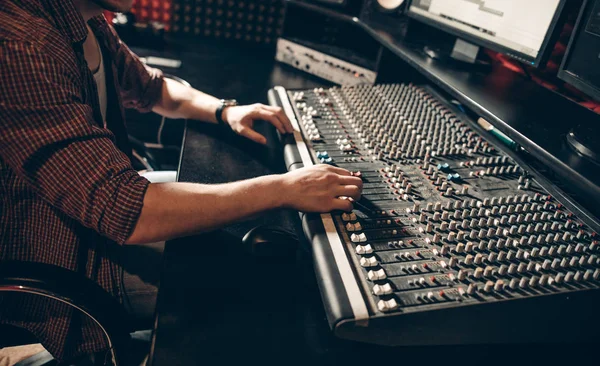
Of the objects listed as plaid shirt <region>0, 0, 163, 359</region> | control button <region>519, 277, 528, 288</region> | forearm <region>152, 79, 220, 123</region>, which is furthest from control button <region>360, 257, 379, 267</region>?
forearm <region>152, 79, 220, 123</region>

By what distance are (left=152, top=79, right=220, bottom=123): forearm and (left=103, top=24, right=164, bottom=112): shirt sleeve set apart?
3 cm

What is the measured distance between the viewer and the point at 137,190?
0.71m

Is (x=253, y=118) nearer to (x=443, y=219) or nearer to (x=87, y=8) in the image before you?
(x=87, y=8)

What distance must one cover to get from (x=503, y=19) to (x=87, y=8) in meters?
1.01

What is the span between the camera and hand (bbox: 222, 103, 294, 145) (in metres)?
1.10

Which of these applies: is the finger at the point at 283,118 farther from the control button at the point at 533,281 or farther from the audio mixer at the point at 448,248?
the control button at the point at 533,281

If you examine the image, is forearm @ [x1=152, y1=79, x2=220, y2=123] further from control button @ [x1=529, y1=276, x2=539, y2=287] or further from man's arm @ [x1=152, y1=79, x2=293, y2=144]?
control button @ [x1=529, y1=276, x2=539, y2=287]

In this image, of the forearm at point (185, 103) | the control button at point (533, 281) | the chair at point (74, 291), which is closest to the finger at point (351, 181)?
the control button at point (533, 281)

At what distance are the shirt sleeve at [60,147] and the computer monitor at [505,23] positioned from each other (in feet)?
3.04

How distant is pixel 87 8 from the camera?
95 cm

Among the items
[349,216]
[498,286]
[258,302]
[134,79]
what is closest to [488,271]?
[498,286]

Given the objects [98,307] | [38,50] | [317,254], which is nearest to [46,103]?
[38,50]

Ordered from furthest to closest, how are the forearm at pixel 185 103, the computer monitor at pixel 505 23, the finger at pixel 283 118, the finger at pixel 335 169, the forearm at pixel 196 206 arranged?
the forearm at pixel 185 103 < the finger at pixel 283 118 < the computer monitor at pixel 505 23 < the finger at pixel 335 169 < the forearm at pixel 196 206

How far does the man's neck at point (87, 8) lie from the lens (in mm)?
925
